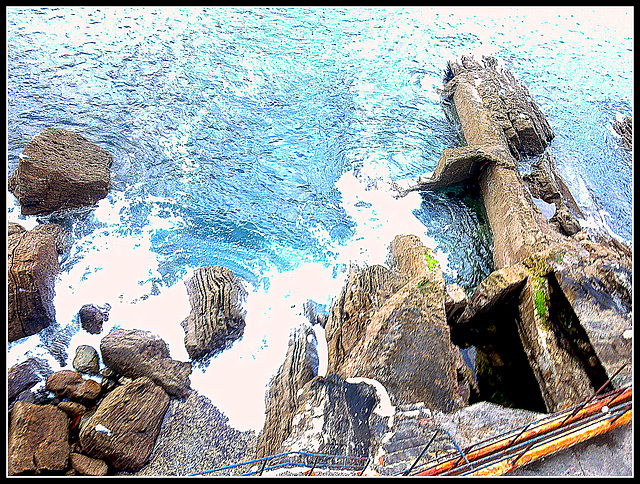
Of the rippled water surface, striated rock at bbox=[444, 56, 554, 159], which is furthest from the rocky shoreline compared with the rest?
striated rock at bbox=[444, 56, 554, 159]

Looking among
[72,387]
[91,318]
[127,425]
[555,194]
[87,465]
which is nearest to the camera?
[87,465]

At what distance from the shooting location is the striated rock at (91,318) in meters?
9.34

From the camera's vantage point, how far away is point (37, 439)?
7.25 m

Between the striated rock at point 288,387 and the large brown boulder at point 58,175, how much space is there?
692 centimetres

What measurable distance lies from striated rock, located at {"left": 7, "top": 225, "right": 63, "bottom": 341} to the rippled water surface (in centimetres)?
33

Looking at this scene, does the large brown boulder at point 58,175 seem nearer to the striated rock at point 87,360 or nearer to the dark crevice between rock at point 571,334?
the striated rock at point 87,360

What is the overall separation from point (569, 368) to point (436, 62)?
46.6ft

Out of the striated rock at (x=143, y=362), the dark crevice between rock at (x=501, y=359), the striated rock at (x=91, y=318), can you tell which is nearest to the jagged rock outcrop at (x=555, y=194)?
the dark crevice between rock at (x=501, y=359)

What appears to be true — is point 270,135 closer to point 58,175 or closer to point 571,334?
point 58,175

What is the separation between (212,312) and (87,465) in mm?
3528

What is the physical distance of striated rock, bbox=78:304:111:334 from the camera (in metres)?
9.34

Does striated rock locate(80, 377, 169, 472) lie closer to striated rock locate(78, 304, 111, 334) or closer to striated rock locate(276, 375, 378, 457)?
striated rock locate(78, 304, 111, 334)

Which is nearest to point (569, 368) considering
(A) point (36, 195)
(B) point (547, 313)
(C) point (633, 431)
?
(B) point (547, 313)

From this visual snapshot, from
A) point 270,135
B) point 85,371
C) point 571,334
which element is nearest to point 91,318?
point 85,371
